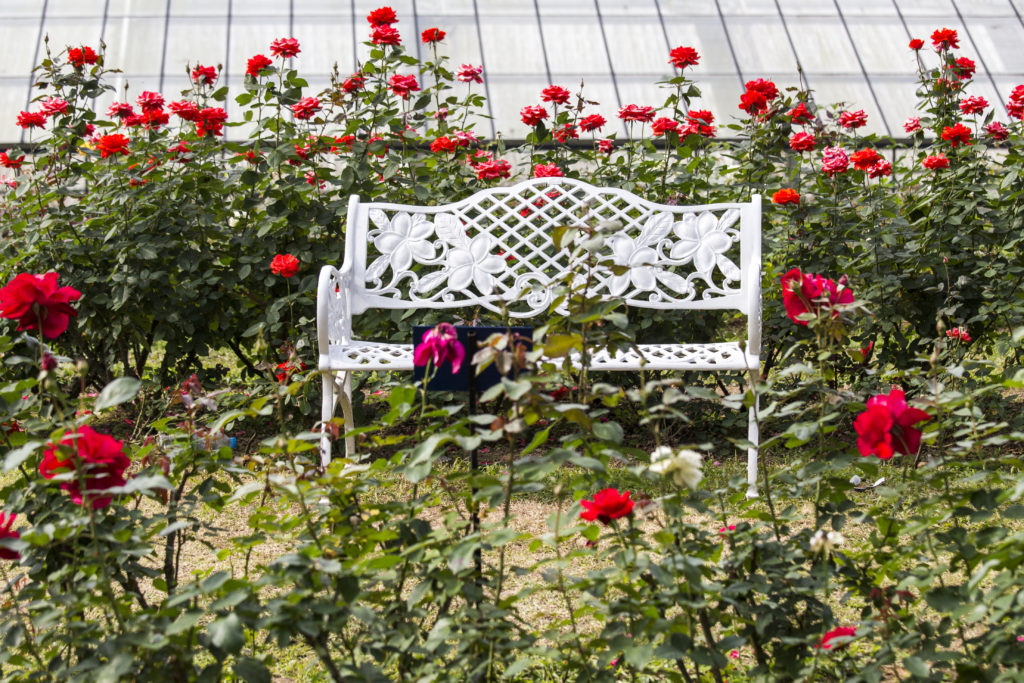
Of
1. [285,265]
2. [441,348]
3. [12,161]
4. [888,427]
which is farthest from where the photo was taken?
[12,161]

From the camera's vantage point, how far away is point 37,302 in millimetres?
1430

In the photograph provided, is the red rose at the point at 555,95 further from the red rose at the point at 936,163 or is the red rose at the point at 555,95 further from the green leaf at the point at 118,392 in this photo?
the green leaf at the point at 118,392

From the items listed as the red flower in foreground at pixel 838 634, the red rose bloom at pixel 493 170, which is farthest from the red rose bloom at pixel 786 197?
the red flower in foreground at pixel 838 634

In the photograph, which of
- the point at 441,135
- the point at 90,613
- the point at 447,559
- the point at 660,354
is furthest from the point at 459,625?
the point at 441,135

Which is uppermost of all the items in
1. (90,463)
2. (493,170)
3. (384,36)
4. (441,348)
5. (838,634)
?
(384,36)

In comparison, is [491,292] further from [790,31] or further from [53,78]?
[790,31]

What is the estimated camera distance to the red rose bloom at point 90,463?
1210mm

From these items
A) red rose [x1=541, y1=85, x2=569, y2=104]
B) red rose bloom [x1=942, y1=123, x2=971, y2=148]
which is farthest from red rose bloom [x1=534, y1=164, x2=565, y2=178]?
red rose bloom [x1=942, y1=123, x2=971, y2=148]

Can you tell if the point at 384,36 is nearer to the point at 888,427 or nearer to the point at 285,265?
the point at 285,265

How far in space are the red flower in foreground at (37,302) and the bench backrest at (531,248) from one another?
5.09ft

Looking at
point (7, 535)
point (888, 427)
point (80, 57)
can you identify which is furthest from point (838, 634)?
point (80, 57)

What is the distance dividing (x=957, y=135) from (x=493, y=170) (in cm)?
156

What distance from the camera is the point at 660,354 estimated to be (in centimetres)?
287

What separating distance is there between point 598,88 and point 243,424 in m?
4.80
